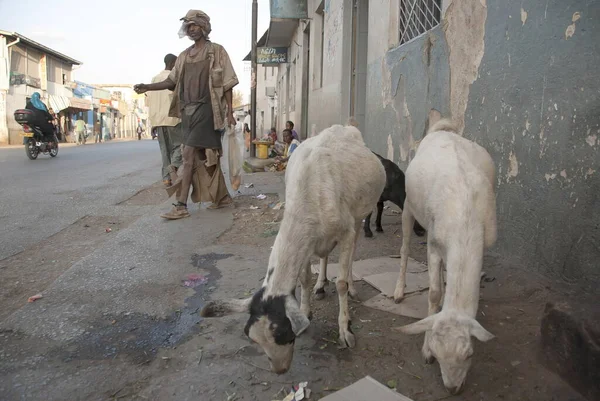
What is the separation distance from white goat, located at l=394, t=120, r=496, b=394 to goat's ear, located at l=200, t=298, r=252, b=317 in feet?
2.55

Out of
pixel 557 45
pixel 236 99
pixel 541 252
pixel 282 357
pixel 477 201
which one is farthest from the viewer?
pixel 236 99

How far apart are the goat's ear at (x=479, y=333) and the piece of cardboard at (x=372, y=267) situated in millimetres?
1860

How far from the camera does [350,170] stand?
3.31m

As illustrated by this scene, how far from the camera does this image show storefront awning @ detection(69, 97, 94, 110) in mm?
39925

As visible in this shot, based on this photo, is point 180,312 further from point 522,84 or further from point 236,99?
point 236,99

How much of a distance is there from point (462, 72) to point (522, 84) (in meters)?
1.11

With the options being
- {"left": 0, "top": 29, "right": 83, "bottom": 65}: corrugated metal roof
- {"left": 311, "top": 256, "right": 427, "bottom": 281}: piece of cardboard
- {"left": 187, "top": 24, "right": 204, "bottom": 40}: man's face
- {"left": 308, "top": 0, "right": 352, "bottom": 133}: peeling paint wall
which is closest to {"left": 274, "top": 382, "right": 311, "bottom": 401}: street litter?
{"left": 311, "top": 256, "right": 427, "bottom": 281}: piece of cardboard

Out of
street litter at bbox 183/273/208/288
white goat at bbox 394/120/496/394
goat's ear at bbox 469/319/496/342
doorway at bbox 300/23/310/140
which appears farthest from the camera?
doorway at bbox 300/23/310/140

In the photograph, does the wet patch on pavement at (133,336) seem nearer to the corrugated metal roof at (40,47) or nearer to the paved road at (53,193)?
the paved road at (53,193)

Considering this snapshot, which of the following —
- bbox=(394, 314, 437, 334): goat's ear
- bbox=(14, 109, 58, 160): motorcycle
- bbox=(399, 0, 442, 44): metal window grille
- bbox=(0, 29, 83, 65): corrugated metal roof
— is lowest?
bbox=(394, 314, 437, 334): goat's ear

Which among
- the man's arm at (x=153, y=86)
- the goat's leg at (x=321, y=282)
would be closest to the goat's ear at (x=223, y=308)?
the goat's leg at (x=321, y=282)

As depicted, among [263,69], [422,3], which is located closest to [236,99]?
[263,69]

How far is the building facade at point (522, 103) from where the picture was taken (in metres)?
3.15

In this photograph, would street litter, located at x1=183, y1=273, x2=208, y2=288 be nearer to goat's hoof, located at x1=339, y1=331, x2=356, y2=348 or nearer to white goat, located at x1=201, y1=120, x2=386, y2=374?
white goat, located at x1=201, y1=120, x2=386, y2=374
